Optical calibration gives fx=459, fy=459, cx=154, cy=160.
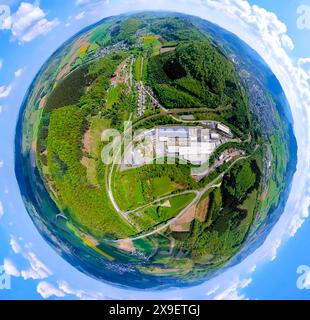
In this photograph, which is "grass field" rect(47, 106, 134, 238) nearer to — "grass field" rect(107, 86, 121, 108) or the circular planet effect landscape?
the circular planet effect landscape

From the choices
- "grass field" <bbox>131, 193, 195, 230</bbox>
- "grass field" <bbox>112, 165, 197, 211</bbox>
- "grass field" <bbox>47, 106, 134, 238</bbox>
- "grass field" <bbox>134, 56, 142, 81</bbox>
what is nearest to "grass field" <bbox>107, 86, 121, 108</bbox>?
"grass field" <bbox>134, 56, 142, 81</bbox>

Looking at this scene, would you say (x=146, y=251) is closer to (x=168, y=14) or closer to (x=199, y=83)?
(x=199, y=83)

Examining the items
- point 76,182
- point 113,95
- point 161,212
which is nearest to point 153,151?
point 161,212

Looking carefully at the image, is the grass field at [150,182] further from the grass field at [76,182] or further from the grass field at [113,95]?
the grass field at [113,95]

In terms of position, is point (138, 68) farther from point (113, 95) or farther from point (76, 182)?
point (76, 182)

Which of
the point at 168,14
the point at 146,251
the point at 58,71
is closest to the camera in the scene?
the point at 146,251

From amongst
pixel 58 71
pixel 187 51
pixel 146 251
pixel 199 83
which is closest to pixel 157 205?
pixel 146 251

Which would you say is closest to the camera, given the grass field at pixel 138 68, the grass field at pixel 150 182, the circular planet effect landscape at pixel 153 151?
the grass field at pixel 150 182

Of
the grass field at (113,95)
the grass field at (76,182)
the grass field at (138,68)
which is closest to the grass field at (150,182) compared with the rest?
the grass field at (76,182)
